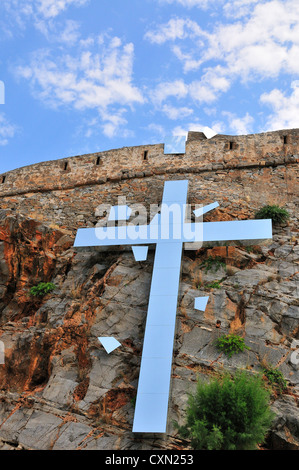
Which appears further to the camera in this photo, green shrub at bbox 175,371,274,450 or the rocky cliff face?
the rocky cliff face

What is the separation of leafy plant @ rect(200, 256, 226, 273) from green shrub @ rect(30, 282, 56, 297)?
10.2 ft

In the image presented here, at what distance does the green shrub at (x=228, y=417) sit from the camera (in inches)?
237

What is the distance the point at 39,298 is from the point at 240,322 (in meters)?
4.10

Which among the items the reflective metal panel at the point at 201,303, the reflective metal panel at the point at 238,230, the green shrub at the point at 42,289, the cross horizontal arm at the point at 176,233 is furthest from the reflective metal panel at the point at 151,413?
the green shrub at the point at 42,289

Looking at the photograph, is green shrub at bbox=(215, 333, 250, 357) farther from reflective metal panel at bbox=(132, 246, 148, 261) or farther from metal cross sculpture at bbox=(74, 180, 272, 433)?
reflective metal panel at bbox=(132, 246, 148, 261)

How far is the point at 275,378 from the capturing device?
7.32 meters

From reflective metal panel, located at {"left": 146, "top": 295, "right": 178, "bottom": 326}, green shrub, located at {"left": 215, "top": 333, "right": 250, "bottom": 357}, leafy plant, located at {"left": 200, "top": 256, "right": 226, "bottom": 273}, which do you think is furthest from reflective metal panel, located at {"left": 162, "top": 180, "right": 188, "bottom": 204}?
green shrub, located at {"left": 215, "top": 333, "right": 250, "bottom": 357}

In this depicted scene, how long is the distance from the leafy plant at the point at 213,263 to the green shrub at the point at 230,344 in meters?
1.57

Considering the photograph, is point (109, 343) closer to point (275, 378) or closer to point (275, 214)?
point (275, 378)

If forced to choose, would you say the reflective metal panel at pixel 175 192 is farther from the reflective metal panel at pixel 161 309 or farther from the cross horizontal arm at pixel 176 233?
the reflective metal panel at pixel 161 309

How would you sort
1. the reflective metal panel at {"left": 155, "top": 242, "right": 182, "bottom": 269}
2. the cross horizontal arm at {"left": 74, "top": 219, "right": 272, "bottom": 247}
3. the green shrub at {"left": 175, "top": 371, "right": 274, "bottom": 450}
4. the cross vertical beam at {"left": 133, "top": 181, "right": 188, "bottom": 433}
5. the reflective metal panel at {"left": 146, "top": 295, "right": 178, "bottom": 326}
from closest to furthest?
1. the green shrub at {"left": 175, "top": 371, "right": 274, "bottom": 450}
2. the cross vertical beam at {"left": 133, "top": 181, "right": 188, "bottom": 433}
3. the reflective metal panel at {"left": 146, "top": 295, "right": 178, "bottom": 326}
4. the reflective metal panel at {"left": 155, "top": 242, "right": 182, "bottom": 269}
5. the cross horizontal arm at {"left": 74, "top": 219, "right": 272, "bottom": 247}

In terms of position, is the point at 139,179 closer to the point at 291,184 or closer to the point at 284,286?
the point at 291,184

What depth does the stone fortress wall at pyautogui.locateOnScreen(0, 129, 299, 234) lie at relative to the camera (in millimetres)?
10656

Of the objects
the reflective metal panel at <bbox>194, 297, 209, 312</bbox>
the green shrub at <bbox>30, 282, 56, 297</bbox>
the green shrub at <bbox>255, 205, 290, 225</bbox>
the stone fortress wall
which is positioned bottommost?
the reflective metal panel at <bbox>194, 297, 209, 312</bbox>
